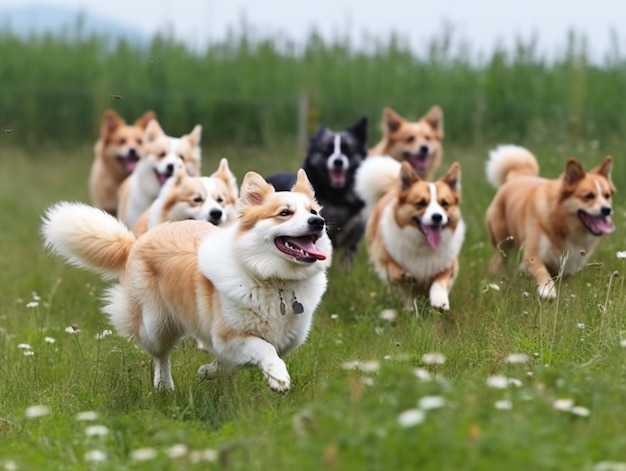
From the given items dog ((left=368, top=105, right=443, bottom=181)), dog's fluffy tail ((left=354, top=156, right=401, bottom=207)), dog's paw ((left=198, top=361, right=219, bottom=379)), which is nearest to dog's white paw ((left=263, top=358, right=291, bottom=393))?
dog's paw ((left=198, top=361, right=219, bottom=379))

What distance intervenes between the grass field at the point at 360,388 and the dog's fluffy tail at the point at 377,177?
67 centimetres

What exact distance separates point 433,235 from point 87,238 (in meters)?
2.92

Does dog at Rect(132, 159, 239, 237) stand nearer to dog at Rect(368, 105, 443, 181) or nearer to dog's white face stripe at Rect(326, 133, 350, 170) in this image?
dog's white face stripe at Rect(326, 133, 350, 170)

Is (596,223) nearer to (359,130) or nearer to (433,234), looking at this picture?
(433,234)

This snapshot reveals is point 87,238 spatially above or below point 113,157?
above

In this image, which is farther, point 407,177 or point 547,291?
point 407,177

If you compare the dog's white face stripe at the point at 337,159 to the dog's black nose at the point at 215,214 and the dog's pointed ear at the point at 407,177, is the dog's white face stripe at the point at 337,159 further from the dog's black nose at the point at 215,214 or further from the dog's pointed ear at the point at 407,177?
the dog's black nose at the point at 215,214

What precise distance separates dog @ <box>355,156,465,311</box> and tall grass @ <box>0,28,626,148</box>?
700 cm

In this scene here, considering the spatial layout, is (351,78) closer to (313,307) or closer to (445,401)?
(313,307)

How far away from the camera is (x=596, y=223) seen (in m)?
7.80

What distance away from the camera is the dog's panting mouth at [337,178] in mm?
10227

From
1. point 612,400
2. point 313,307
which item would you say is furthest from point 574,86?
point 612,400

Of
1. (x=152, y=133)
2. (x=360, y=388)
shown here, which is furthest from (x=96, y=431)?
(x=152, y=133)

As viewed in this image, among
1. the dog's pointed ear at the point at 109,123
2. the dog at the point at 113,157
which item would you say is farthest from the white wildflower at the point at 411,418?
the dog's pointed ear at the point at 109,123
